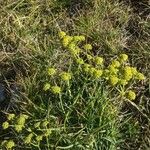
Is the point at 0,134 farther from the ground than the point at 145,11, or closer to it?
closer to it

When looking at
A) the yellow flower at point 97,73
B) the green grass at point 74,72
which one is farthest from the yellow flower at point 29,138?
the yellow flower at point 97,73

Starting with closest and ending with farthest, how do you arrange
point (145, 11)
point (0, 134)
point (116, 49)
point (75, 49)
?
1. point (75, 49)
2. point (0, 134)
3. point (116, 49)
4. point (145, 11)

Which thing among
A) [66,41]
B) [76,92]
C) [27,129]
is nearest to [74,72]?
[76,92]

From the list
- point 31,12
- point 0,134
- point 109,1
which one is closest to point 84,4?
point 109,1

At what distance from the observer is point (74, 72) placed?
2934 millimetres

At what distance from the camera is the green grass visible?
9.14 feet

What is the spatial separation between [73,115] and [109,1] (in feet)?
3.58

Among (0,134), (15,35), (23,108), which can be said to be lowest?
(0,134)

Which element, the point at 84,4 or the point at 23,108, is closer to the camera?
the point at 23,108

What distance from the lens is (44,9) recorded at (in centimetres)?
364

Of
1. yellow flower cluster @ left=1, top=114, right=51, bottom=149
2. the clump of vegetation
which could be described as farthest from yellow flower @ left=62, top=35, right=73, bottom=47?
yellow flower cluster @ left=1, top=114, right=51, bottom=149

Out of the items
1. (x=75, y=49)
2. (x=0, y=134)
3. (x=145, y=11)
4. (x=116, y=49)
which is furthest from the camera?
(x=145, y=11)

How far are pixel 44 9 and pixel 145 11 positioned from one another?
0.78m

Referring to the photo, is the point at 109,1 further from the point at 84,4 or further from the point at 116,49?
the point at 116,49
